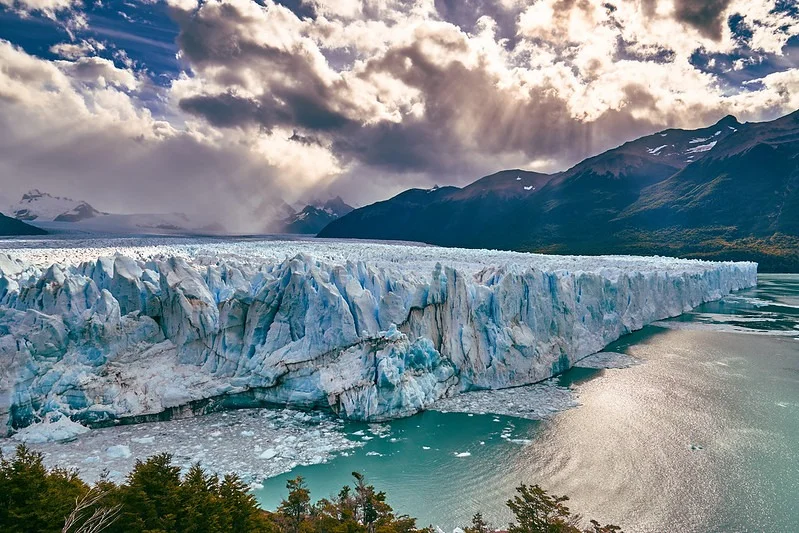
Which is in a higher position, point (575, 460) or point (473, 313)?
point (473, 313)

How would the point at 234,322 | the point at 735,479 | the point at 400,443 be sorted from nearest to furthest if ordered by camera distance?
the point at 735,479 → the point at 400,443 → the point at 234,322

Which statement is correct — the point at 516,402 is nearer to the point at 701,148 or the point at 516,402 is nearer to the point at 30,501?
the point at 30,501

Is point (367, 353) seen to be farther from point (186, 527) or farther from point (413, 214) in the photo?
point (413, 214)

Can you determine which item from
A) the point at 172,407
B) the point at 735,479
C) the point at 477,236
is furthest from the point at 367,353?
the point at 477,236

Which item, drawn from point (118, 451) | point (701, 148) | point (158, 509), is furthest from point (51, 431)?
point (701, 148)

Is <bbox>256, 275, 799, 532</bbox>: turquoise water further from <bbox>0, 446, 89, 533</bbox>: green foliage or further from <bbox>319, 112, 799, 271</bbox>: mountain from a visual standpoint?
<bbox>319, 112, 799, 271</bbox>: mountain

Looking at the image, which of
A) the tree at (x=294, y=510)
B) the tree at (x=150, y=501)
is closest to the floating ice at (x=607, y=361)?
the tree at (x=294, y=510)
